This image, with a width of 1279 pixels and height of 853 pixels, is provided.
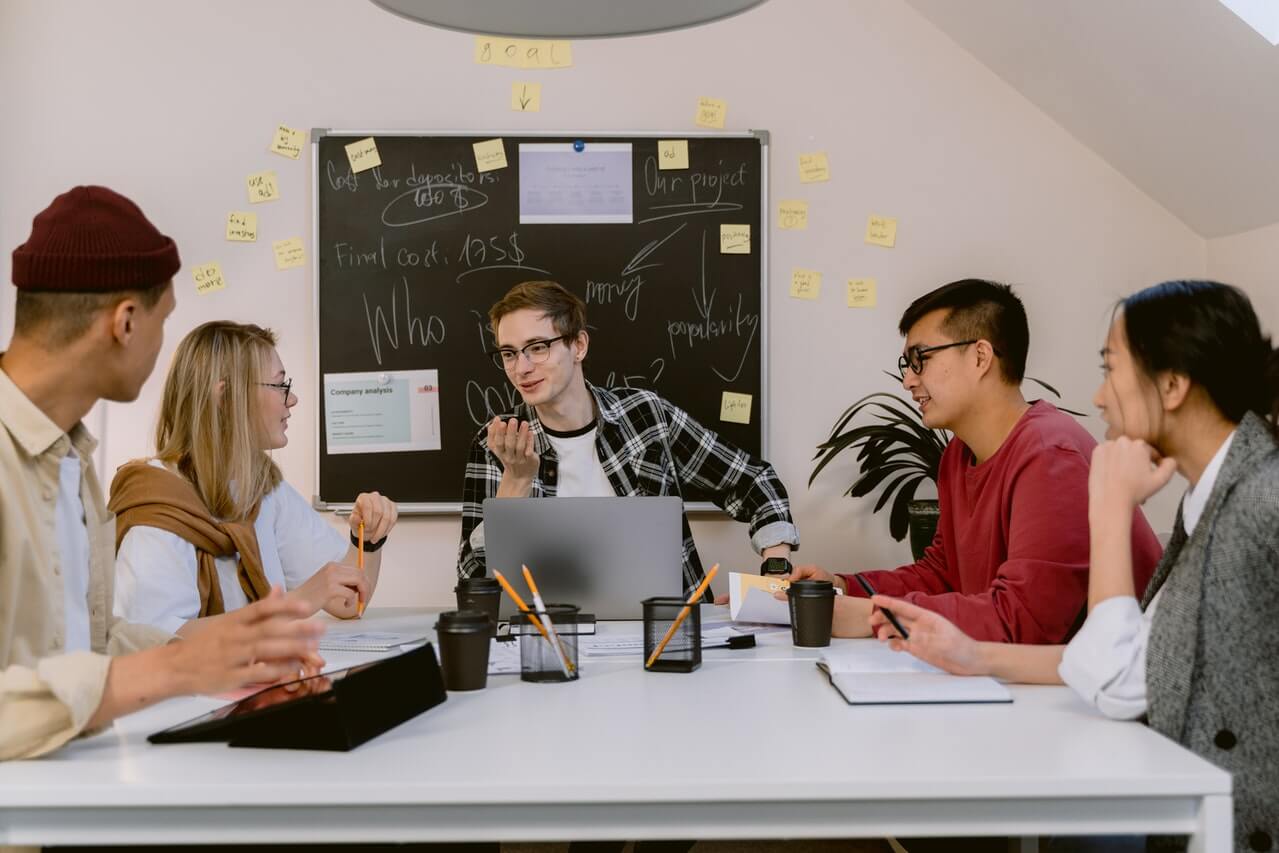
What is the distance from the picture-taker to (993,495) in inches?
75.4

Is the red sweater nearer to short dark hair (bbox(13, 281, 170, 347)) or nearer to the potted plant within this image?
the potted plant

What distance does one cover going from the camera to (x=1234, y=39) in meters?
2.47

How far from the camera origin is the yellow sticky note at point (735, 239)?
10.7 ft

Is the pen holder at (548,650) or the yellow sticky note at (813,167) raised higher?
the yellow sticky note at (813,167)

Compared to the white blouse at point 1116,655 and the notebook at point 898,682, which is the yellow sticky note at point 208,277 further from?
the white blouse at point 1116,655

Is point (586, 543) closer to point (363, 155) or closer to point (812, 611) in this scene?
point (812, 611)

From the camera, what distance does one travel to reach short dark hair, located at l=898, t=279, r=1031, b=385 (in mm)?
2045

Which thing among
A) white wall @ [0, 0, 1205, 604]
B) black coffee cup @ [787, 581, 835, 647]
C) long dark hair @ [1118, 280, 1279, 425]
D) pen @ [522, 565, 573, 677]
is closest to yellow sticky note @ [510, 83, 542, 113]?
white wall @ [0, 0, 1205, 604]

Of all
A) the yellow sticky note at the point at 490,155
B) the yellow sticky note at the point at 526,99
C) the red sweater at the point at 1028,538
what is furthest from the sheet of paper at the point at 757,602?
the yellow sticky note at the point at 526,99

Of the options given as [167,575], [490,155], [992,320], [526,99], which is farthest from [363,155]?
[992,320]

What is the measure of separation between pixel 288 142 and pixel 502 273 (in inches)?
30.8

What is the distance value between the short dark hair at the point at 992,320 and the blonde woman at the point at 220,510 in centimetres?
125

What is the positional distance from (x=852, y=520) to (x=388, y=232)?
170 centimetres

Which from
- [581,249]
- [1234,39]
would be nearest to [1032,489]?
[1234,39]
